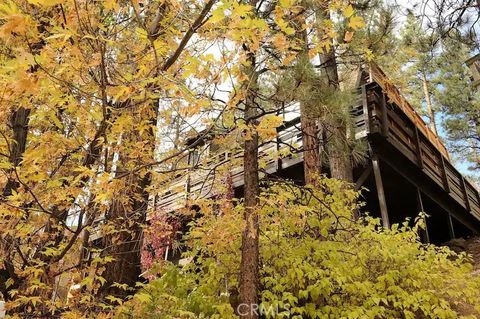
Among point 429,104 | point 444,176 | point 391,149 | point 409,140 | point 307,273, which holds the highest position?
point 429,104

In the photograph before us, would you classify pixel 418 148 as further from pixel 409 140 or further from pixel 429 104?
pixel 429 104

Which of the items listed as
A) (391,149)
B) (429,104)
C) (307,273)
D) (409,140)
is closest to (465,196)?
(409,140)

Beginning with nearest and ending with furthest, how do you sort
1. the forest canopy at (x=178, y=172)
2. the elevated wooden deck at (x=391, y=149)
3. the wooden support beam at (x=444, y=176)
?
the forest canopy at (x=178, y=172), the elevated wooden deck at (x=391, y=149), the wooden support beam at (x=444, y=176)

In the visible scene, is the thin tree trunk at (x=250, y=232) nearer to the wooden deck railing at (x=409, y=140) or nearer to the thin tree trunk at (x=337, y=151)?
the thin tree trunk at (x=337, y=151)

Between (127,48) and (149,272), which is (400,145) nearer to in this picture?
(149,272)

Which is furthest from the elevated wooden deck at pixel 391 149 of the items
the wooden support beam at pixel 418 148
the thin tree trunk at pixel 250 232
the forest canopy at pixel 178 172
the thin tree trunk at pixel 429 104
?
the thin tree trunk at pixel 429 104

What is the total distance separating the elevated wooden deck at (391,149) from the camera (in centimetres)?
846

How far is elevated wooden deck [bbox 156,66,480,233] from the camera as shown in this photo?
8461 millimetres

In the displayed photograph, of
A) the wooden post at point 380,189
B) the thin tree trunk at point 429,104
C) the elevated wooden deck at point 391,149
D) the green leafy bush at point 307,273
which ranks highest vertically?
the thin tree trunk at point 429,104

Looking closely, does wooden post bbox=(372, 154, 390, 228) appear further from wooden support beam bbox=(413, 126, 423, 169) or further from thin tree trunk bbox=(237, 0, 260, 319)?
thin tree trunk bbox=(237, 0, 260, 319)

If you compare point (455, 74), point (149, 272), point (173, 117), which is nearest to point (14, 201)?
point (149, 272)

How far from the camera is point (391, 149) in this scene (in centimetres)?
889

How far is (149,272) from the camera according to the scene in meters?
4.56

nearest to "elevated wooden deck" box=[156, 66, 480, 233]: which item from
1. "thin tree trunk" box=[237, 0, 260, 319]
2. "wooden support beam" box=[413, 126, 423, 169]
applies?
"wooden support beam" box=[413, 126, 423, 169]
